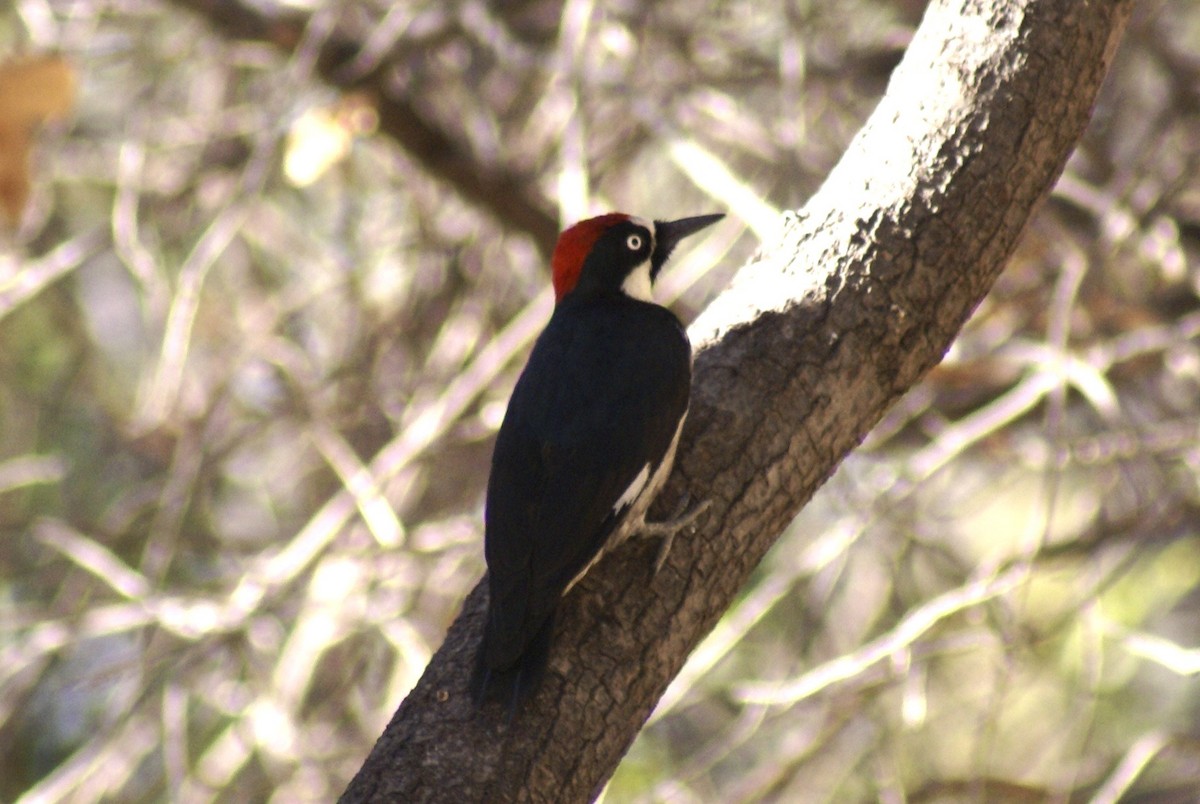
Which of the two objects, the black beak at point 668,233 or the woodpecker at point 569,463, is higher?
the black beak at point 668,233

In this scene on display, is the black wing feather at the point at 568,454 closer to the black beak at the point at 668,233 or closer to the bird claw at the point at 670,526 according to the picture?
the bird claw at the point at 670,526

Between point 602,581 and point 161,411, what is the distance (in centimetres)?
203

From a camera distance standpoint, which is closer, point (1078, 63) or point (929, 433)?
point (1078, 63)

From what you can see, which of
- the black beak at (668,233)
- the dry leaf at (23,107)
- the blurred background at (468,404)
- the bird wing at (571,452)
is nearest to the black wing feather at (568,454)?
the bird wing at (571,452)

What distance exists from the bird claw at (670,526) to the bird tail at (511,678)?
0.28 m

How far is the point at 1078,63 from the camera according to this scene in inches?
99.2

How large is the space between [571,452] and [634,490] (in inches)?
6.6

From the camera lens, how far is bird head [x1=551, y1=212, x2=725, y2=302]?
3207mm

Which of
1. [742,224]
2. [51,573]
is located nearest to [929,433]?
[742,224]

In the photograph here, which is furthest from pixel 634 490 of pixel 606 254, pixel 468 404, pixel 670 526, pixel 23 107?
pixel 23 107

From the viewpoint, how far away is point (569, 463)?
261cm

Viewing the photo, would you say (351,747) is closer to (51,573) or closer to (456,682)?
(51,573)

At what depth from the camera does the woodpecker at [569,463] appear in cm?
231

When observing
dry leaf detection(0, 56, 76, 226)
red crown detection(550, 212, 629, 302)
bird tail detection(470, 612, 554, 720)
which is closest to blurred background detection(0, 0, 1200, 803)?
dry leaf detection(0, 56, 76, 226)
